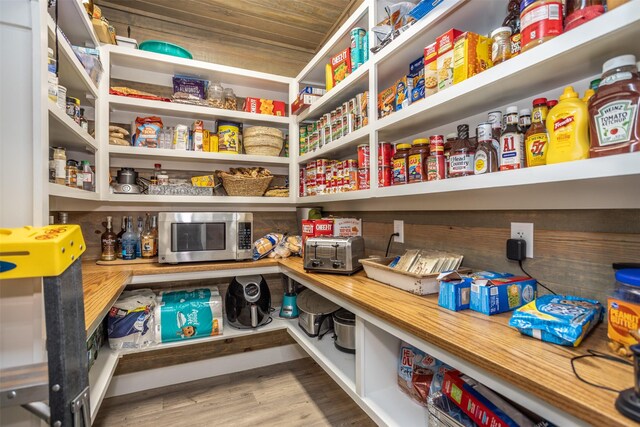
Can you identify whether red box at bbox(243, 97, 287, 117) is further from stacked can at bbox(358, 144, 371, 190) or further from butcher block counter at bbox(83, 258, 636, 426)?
butcher block counter at bbox(83, 258, 636, 426)

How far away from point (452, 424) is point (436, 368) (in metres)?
0.27

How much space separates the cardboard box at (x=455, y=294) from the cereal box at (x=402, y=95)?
76cm

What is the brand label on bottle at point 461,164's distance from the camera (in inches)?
42.3

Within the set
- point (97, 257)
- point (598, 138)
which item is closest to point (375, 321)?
point (598, 138)

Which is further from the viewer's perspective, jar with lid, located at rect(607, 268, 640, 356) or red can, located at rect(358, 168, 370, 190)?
red can, located at rect(358, 168, 370, 190)

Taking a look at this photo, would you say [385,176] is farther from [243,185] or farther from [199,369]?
[199,369]

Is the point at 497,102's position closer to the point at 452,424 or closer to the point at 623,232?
the point at 623,232

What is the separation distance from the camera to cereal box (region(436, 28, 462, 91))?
3.59 ft

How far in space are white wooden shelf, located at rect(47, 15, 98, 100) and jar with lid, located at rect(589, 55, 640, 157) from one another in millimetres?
1638

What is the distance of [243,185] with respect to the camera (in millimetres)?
2168

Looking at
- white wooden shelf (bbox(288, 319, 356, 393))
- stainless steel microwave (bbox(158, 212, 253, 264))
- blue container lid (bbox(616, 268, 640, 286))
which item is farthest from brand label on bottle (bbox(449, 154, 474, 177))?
stainless steel microwave (bbox(158, 212, 253, 264))

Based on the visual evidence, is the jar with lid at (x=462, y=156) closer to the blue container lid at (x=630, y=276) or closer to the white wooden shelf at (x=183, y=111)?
the blue container lid at (x=630, y=276)

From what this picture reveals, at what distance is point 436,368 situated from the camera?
1.17 m

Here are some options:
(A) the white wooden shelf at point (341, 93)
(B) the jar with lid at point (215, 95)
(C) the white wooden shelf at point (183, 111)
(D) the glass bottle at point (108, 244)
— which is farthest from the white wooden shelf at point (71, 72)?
(A) the white wooden shelf at point (341, 93)
